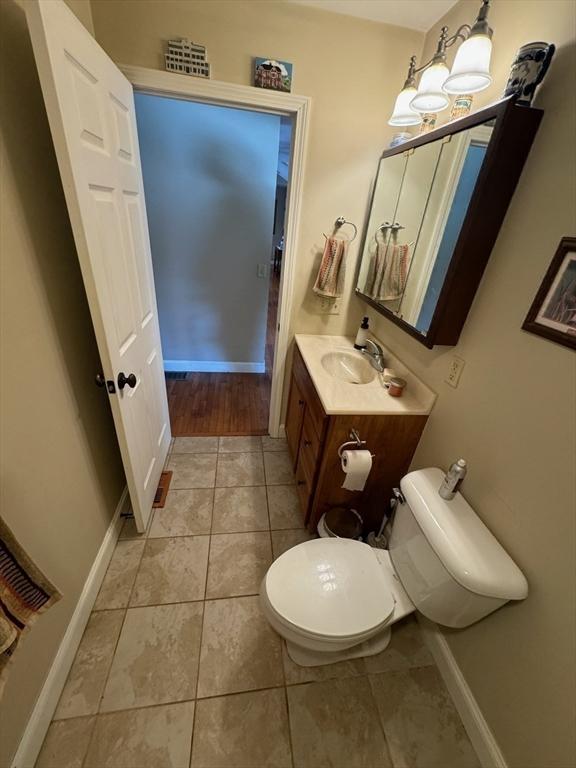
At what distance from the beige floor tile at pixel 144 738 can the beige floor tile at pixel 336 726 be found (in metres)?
0.36

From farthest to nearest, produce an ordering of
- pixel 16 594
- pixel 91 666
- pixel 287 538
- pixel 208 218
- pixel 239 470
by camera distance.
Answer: pixel 208 218, pixel 239 470, pixel 287 538, pixel 91 666, pixel 16 594

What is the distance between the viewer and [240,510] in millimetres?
1758

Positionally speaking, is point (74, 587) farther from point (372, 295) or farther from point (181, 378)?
point (181, 378)

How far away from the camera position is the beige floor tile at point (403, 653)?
3.97 feet

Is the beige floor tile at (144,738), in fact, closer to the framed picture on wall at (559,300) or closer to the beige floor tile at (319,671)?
the beige floor tile at (319,671)

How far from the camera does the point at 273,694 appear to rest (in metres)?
1.10

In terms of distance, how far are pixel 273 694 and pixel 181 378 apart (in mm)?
2466

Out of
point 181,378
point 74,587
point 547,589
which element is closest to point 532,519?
point 547,589

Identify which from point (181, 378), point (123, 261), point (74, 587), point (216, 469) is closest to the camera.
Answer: point (74, 587)

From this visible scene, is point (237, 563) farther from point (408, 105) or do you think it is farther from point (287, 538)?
point (408, 105)

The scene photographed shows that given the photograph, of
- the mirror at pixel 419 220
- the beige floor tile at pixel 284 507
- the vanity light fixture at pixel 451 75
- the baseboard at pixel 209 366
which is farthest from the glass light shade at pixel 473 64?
the baseboard at pixel 209 366

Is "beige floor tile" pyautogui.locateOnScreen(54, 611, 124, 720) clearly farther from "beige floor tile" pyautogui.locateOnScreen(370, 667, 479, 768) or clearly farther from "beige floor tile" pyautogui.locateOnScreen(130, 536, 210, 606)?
"beige floor tile" pyautogui.locateOnScreen(370, 667, 479, 768)

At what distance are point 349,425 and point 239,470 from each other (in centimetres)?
100

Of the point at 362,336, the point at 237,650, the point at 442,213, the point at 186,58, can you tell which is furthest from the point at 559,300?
the point at 186,58
